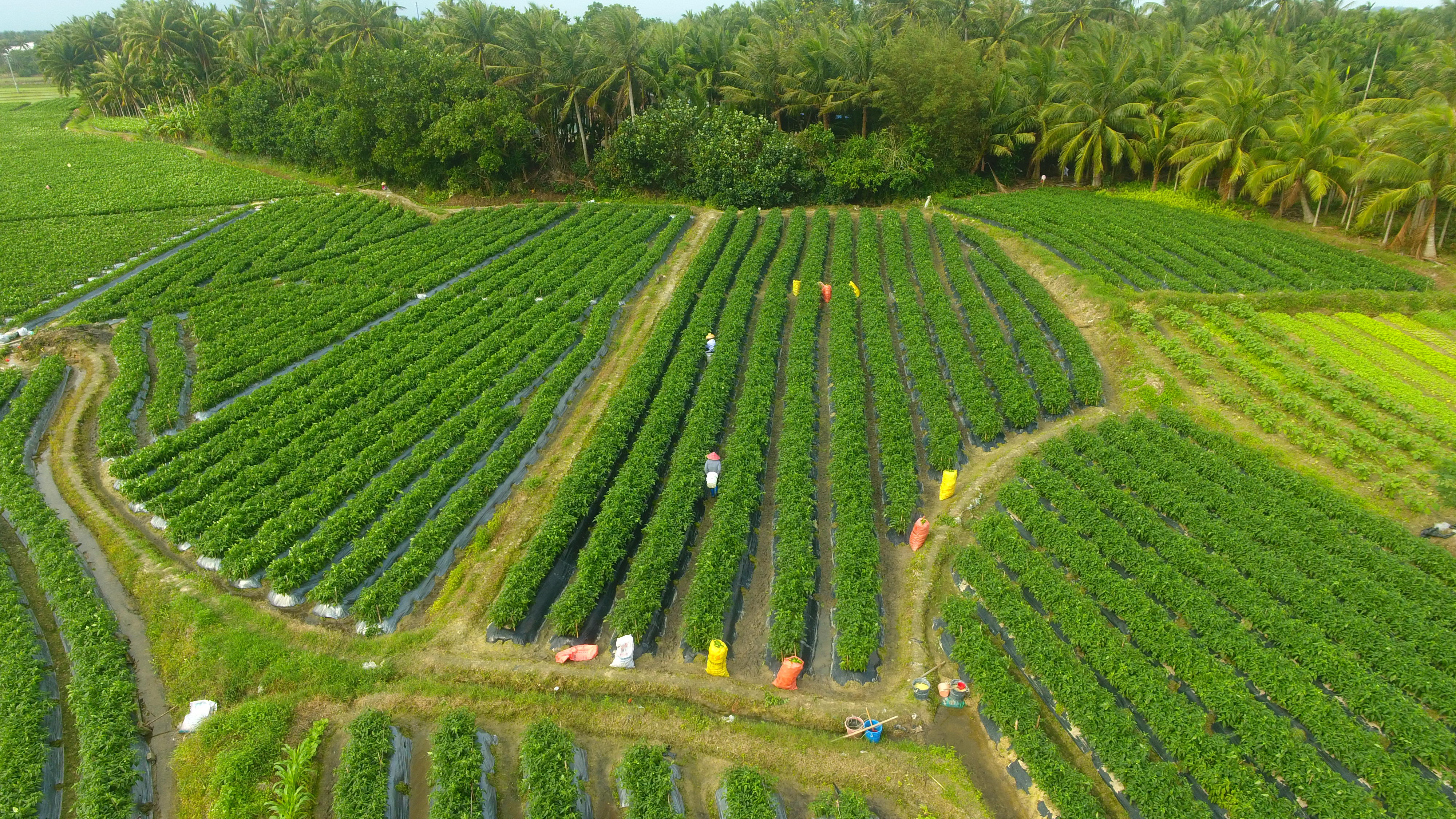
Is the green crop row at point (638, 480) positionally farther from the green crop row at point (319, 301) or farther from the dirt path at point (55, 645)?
the green crop row at point (319, 301)

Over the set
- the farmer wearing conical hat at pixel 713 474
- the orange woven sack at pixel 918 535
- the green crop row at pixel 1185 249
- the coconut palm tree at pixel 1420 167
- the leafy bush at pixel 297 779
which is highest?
the coconut palm tree at pixel 1420 167

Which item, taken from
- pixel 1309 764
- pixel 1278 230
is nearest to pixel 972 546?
pixel 1309 764

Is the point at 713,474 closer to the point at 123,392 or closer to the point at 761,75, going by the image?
the point at 123,392

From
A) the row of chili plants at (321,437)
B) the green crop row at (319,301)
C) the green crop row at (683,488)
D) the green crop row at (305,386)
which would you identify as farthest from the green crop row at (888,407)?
the green crop row at (319,301)

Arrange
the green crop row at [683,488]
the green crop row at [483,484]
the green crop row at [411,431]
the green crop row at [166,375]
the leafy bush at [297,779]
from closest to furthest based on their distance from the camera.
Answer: the leafy bush at [297,779]
the green crop row at [683,488]
the green crop row at [483,484]
the green crop row at [411,431]
the green crop row at [166,375]

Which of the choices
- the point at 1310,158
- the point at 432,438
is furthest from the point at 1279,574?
the point at 1310,158

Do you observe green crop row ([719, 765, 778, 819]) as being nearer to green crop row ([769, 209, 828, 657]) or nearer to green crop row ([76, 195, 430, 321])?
green crop row ([769, 209, 828, 657])

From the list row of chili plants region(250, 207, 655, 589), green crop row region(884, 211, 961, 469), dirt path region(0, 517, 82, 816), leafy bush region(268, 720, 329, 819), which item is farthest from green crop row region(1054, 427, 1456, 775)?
dirt path region(0, 517, 82, 816)
